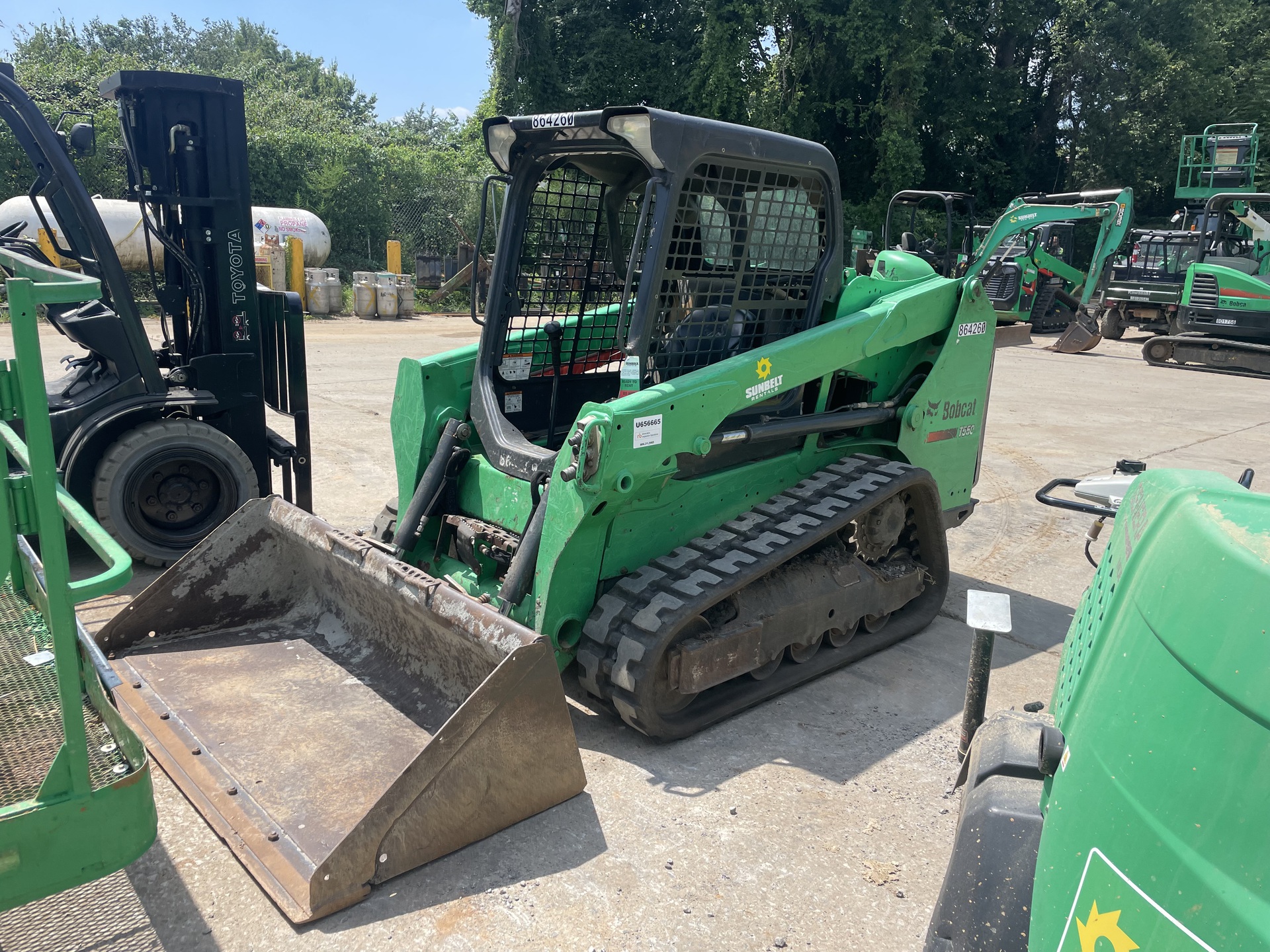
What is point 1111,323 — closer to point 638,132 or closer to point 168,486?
point 638,132

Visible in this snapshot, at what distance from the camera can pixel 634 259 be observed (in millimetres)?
3777

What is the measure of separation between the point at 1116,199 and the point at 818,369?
12.5 m

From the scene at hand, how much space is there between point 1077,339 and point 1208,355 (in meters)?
2.30

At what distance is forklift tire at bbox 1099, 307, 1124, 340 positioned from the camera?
64.6ft

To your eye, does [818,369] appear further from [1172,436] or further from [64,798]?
[1172,436]

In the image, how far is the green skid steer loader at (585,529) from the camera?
3125 millimetres

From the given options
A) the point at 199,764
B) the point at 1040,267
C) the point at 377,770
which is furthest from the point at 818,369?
the point at 1040,267

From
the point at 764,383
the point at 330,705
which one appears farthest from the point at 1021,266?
the point at 330,705

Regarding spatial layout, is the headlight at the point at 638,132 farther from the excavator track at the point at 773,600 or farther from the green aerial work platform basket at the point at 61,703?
the green aerial work platform basket at the point at 61,703

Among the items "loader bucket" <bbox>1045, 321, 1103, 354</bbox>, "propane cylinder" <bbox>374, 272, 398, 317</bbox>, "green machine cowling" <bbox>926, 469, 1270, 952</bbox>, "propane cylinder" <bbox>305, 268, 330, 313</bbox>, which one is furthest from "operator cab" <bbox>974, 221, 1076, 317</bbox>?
"green machine cowling" <bbox>926, 469, 1270, 952</bbox>

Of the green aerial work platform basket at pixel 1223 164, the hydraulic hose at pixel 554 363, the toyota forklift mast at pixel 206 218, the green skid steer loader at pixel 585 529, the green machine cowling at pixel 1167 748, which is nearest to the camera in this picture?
the green machine cowling at pixel 1167 748

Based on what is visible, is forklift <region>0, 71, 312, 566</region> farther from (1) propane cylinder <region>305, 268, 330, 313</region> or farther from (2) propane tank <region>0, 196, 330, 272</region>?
(1) propane cylinder <region>305, 268, 330, 313</region>

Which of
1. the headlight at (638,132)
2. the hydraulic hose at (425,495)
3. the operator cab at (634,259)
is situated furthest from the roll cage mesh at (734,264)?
the hydraulic hose at (425,495)

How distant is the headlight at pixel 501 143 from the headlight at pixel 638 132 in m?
0.78
